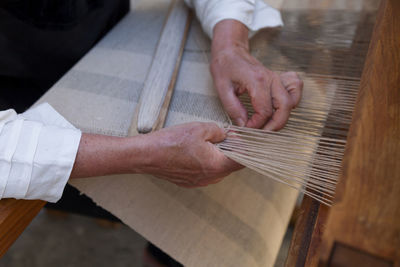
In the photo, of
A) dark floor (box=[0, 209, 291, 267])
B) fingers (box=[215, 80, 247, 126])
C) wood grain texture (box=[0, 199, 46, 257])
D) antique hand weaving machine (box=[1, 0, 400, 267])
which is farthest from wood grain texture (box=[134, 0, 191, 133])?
dark floor (box=[0, 209, 291, 267])

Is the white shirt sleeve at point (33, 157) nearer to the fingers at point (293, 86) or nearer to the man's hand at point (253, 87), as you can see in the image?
the man's hand at point (253, 87)

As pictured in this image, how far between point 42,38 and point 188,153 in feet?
1.77

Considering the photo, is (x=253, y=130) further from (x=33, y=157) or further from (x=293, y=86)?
(x=33, y=157)

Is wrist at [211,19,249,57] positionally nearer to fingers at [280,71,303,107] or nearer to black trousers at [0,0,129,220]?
fingers at [280,71,303,107]

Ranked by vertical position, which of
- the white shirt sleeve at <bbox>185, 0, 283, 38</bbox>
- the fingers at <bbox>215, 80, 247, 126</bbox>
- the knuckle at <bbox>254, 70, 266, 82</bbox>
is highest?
the white shirt sleeve at <bbox>185, 0, 283, 38</bbox>

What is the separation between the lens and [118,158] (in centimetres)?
64

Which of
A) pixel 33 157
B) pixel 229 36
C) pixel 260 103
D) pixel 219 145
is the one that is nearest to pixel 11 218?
pixel 33 157

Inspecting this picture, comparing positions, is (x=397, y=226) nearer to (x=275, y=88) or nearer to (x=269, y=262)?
(x=275, y=88)

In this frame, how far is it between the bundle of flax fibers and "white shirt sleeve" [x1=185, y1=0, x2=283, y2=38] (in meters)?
0.05

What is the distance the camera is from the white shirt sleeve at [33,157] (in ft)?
1.90

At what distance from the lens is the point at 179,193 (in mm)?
814

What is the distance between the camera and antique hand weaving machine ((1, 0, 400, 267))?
0.57 m

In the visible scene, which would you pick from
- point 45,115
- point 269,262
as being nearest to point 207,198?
point 269,262

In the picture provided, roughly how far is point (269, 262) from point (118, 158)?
44 centimetres
